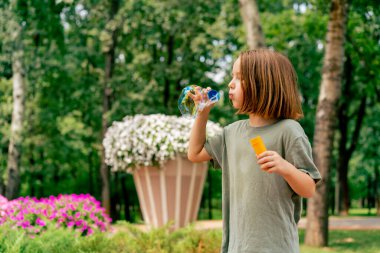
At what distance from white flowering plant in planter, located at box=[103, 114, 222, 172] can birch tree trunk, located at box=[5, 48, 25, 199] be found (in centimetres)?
981

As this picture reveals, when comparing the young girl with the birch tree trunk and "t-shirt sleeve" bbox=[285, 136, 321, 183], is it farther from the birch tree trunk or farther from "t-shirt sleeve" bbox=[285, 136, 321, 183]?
the birch tree trunk

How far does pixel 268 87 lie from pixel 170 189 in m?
6.96

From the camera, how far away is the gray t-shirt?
2229mm

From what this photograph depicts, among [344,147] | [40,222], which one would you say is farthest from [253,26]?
[344,147]

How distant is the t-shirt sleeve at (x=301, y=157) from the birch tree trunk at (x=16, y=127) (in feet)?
56.0

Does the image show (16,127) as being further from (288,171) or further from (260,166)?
(288,171)

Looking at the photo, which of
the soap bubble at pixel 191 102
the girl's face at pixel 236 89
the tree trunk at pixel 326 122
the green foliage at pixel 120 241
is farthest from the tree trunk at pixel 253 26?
the girl's face at pixel 236 89

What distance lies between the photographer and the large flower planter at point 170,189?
9.12m

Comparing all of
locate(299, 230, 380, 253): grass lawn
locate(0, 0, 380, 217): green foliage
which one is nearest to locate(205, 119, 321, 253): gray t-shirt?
locate(299, 230, 380, 253): grass lawn

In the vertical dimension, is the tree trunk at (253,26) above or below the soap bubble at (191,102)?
above

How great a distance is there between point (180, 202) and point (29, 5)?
13.2ft

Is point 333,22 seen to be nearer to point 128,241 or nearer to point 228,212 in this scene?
point 128,241

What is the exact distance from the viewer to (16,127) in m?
18.8

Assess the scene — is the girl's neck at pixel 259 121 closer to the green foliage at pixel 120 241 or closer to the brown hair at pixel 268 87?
the brown hair at pixel 268 87
